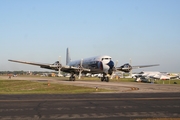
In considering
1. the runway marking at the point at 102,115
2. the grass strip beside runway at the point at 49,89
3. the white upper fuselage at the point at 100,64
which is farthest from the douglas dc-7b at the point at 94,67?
the runway marking at the point at 102,115

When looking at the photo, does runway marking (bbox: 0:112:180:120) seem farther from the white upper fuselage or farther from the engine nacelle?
the engine nacelle

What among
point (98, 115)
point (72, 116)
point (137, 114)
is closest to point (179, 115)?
point (137, 114)

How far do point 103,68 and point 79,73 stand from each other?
31.8ft

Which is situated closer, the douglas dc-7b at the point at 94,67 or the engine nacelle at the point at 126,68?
the douglas dc-7b at the point at 94,67

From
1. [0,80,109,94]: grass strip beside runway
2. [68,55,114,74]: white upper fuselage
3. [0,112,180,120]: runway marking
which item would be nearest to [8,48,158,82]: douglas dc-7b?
[68,55,114,74]: white upper fuselage

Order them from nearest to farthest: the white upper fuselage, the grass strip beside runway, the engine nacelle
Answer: the grass strip beside runway < the white upper fuselage < the engine nacelle

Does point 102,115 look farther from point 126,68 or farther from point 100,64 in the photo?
point 126,68

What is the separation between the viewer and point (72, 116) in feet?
42.3

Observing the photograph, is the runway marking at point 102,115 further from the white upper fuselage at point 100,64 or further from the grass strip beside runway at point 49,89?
the white upper fuselage at point 100,64

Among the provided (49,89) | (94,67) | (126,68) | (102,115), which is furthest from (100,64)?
(102,115)

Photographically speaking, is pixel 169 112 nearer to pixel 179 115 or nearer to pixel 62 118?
pixel 179 115

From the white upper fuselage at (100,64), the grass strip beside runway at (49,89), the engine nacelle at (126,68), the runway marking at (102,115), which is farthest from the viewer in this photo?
the engine nacelle at (126,68)

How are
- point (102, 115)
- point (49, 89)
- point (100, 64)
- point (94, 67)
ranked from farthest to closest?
point (94, 67), point (100, 64), point (49, 89), point (102, 115)

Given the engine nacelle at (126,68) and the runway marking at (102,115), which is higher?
the engine nacelle at (126,68)
